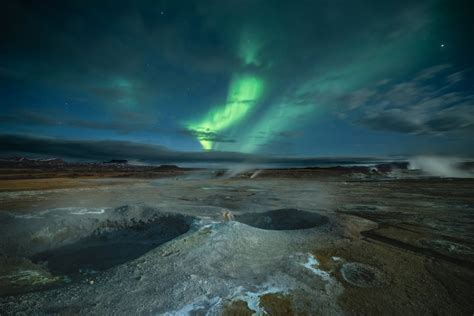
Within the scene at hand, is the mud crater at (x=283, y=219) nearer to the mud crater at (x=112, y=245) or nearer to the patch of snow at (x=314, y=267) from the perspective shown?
the mud crater at (x=112, y=245)

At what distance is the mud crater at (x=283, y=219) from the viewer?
11.8 meters

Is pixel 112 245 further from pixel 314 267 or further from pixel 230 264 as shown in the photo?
pixel 314 267

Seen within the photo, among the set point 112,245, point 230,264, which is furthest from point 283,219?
point 112,245

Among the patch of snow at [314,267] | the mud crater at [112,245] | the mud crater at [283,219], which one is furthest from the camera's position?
the mud crater at [283,219]

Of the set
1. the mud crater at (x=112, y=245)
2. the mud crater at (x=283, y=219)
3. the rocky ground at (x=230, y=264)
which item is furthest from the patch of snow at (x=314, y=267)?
the mud crater at (x=112, y=245)

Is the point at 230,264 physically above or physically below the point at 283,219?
above

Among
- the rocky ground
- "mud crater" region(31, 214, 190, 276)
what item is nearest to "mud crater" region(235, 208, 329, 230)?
the rocky ground

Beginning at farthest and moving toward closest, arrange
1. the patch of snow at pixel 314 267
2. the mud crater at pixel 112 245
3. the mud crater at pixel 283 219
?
the mud crater at pixel 283 219 < the mud crater at pixel 112 245 < the patch of snow at pixel 314 267

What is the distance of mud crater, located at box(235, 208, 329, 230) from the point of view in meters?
11.8

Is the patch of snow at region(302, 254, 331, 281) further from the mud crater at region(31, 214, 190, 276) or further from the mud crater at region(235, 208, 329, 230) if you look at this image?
the mud crater at region(31, 214, 190, 276)

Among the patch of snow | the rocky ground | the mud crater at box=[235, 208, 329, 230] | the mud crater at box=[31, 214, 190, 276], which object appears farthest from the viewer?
the mud crater at box=[235, 208, 329, 230]

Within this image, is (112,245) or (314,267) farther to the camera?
(112,245)

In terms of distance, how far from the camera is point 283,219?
1302 cm

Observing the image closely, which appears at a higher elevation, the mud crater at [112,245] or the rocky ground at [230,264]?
the rocky ground at [230,264]
